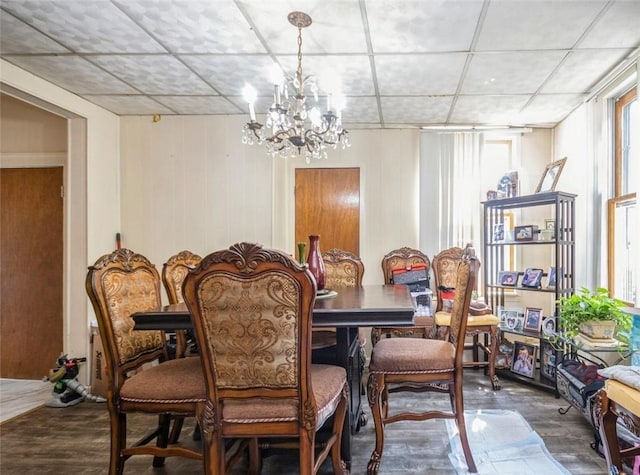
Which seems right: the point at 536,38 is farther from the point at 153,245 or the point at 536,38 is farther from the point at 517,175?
the point at 153,245

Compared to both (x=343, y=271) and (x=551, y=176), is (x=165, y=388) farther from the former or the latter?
(x=551, y=176)

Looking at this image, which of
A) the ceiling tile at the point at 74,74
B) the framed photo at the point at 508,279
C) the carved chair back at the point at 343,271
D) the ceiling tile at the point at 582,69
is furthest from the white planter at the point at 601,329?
the ceiling tile at the point at 74,74

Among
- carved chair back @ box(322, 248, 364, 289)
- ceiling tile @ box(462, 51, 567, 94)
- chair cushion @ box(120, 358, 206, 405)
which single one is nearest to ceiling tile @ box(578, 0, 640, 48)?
ceiling tile @ box(462, 51, 567, 94)

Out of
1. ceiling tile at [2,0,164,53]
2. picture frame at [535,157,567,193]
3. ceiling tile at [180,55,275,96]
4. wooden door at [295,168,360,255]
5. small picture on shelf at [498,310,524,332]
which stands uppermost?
ceiling tile at [2,0,164,53]

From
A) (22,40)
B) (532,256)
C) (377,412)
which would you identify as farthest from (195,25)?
(532,256)

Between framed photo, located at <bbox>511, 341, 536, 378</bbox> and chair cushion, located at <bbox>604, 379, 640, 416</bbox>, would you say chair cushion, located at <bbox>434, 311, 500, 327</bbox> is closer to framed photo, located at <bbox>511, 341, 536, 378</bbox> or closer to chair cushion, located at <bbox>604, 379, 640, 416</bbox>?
framed photo, located at <bbox>511, 341, 536, 378</bbox>

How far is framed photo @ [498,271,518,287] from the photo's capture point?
137 inches

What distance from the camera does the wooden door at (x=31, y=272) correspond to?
3.54 meters

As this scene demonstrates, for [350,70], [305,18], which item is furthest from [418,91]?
[305,18]

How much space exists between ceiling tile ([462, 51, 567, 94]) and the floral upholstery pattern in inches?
86.7

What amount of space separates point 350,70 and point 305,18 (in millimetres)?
689

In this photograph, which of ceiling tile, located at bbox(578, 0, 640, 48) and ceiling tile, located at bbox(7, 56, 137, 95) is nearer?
ceiling tile, located at bbox(578, 0, 640, 48)

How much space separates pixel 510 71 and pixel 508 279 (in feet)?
6.04

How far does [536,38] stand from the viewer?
7.48 feet
